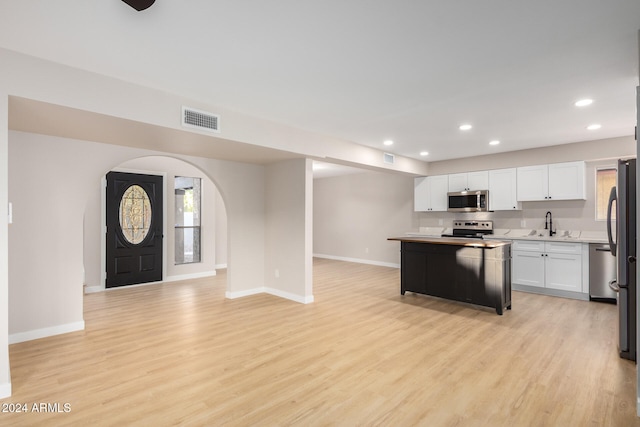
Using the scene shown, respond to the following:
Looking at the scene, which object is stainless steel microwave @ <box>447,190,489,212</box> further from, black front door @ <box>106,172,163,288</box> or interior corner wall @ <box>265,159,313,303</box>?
black front door @ <box>106,172,163,288</box>

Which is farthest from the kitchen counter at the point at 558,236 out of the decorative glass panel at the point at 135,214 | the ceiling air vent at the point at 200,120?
the decorative glass panel at the point at 135,214

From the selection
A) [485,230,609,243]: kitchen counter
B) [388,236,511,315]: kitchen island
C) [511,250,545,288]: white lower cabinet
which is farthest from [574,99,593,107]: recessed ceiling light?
[511,250,545,288]: white lower cabinet

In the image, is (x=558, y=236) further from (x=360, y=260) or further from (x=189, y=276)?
(x=189, y=276)

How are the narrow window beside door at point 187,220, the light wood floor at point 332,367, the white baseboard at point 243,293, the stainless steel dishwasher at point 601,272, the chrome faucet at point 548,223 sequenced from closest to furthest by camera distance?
the light wood floor at point 332,367 → the stainless steel dishwasher at point 601,272 → the white baseboard at point 243,293 → the chrome faucet at point 548,223 → the narrow window beside door at point 187,220

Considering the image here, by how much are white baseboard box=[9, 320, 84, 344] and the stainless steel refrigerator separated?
5703 mm

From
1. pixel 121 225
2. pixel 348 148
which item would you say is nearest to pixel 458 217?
pixel 348 148

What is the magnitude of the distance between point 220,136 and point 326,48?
5.89ft

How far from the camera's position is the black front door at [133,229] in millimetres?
5965

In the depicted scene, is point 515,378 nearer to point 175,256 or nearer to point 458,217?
point 458,217

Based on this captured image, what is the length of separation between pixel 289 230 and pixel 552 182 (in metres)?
4.60

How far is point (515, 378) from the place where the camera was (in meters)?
2.70

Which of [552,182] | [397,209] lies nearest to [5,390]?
[552,182]

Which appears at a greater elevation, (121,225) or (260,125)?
(260,125)

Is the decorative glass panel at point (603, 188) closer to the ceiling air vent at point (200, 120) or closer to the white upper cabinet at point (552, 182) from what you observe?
the white upper cabinet at point (552, 182)
